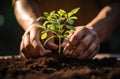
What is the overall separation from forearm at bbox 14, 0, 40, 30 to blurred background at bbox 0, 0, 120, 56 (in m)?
3.04

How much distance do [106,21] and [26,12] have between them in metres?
0.69

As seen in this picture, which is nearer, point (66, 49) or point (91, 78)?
point (91, 78)

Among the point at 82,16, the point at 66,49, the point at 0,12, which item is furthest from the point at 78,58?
the point at 0,12

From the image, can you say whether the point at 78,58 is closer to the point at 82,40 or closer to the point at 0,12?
the point at 82,40

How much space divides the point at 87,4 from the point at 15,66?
151cm

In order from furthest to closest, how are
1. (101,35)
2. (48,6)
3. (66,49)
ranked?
1. (48,6)
2. (101,35)
3. (66,49)

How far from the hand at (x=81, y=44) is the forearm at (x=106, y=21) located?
0.43 m

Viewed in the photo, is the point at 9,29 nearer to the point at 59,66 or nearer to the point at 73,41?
the point at 73,41

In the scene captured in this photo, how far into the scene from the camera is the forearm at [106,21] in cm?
257

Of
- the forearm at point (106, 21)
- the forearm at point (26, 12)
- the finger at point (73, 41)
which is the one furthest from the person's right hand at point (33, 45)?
the forearm at point (106, 21)

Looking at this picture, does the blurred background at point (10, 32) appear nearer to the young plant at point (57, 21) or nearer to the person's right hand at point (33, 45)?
the person's right hand at point (33, 45)

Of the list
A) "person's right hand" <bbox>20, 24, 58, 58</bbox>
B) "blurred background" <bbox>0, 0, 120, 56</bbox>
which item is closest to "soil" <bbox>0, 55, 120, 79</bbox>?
"person's right hand" <bbox>20, 24, 58, 58</bbox>

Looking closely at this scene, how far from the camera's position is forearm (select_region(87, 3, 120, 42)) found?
101 inches

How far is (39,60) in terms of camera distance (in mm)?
1870
